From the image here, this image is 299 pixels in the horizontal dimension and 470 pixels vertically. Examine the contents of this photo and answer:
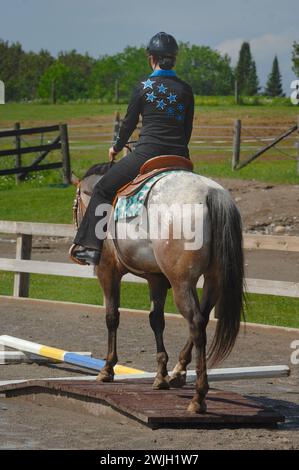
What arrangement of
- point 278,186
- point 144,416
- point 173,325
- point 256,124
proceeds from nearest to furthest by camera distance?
point 144,416, point 173,325, point 278,186, point 256,124

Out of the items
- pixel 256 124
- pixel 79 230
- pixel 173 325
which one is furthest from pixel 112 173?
pixel 256 124

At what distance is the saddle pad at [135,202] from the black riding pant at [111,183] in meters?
0.21

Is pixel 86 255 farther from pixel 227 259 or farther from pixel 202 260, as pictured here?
pixel 227 259

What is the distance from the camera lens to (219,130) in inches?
2067

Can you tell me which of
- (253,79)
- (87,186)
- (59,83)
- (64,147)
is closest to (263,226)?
(64,147)

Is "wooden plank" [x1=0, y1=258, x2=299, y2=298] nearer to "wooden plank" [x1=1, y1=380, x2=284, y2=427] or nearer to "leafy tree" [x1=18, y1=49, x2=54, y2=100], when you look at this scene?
"wooden plank" [x1=1, y1=380, x2=284, y2=427]

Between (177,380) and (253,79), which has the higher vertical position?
(253,79)

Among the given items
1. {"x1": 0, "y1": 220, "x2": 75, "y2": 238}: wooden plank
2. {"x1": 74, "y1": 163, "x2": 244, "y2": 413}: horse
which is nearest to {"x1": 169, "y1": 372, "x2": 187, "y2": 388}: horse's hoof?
{"x1": 74, "y1": 163, "x2": 244, "y2": 413}: horse

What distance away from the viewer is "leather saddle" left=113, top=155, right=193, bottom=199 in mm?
9056

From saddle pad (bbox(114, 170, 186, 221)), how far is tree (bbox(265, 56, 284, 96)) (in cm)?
10547

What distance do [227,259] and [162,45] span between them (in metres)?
2.01

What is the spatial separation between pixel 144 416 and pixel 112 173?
7.17 feet

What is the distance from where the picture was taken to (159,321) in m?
9.69
